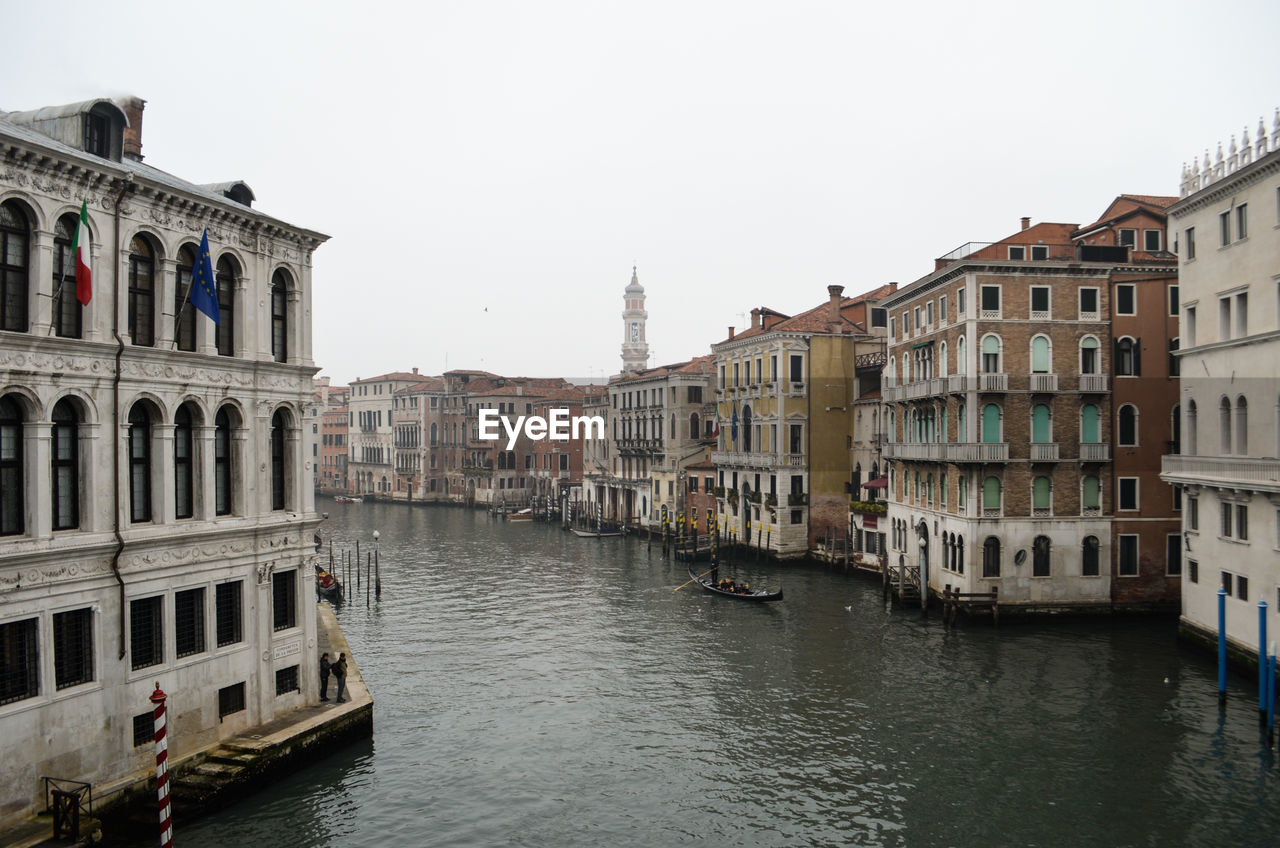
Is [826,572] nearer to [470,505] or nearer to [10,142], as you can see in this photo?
[10,142]

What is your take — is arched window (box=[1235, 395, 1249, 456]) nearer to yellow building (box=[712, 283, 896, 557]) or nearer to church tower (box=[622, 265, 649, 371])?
yellow building (box=[712, 283, 896, 557])

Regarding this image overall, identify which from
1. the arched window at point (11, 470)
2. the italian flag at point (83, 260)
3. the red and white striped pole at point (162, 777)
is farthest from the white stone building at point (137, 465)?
the red and white striped pole at point (162, 777)

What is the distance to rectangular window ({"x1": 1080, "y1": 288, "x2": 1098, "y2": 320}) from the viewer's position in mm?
33312

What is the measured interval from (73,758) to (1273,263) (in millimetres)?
26949

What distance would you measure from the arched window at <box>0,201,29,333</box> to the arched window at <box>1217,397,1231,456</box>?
2711 centimetres

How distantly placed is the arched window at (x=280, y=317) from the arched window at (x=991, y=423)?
77.3 ft

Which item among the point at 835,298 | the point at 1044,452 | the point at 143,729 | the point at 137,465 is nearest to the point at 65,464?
the point at 137,465

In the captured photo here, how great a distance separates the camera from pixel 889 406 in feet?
141

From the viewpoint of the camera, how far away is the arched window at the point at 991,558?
108 feet

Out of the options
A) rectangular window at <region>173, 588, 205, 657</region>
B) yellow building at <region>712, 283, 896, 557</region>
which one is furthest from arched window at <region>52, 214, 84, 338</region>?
yellow building at <region>712, 283, 896, 557</region>

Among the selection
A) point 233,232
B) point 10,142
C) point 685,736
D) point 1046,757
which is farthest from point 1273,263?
point 10,142

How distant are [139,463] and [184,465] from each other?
37.7 inches

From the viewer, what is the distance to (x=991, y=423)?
3334 centimetres

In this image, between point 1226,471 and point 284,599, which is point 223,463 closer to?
point 284,599
